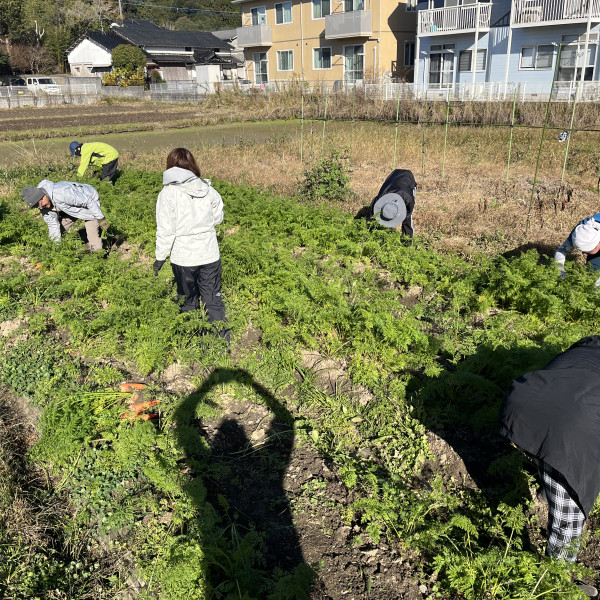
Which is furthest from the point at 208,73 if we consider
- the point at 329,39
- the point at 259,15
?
the point at 329,39

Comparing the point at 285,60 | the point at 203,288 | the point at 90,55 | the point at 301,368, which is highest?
the point at 90,55

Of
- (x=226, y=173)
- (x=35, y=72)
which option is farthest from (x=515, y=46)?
(x=35, y=72)

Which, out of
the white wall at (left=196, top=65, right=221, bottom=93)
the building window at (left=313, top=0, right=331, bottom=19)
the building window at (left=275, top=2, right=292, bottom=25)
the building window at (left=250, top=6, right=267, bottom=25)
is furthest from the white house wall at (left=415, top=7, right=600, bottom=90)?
the white wall at (left=196, top=65, right=221, bottom=93)

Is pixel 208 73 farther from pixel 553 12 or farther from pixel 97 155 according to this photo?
pixel 97 155

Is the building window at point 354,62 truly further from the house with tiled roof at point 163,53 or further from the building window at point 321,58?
the house with tiled roof at point 163,53

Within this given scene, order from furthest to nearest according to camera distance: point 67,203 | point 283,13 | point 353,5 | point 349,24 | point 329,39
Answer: point 283,13 < point 329,39 < point 353,5 < point 349,24 < point 67,203

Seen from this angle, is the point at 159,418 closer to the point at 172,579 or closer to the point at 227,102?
the point at 172,579

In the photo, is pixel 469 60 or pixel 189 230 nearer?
pixel 189 230

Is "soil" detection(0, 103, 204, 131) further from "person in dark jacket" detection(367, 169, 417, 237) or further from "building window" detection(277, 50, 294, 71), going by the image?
"person in dark jacket" detection(367, 169, 417, 237)

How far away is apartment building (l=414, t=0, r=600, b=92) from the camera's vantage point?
23.8m

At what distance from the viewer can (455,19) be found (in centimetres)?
2702

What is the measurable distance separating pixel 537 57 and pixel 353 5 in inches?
469

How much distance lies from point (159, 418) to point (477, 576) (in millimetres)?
2512

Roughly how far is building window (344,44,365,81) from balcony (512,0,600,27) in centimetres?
959
